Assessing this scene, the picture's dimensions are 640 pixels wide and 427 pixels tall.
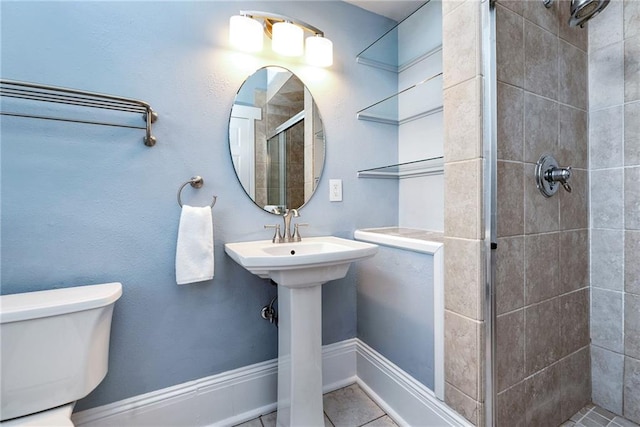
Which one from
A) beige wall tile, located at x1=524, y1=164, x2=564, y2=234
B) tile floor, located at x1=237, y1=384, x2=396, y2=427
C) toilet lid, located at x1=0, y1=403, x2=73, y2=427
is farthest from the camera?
tile floor, located at x1=237, y1=384, x2=396, y2=427

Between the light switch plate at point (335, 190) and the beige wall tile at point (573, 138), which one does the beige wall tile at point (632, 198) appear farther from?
the light switch plate at point (335, 190)

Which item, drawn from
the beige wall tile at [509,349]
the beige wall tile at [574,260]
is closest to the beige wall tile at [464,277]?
the beige wall tile at [509,349]

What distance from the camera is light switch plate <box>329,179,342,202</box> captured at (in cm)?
157

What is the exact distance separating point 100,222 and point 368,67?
5.24 ft

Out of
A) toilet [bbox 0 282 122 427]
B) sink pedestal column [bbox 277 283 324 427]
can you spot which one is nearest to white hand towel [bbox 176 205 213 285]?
toilet [bbox 0 282 122 427]

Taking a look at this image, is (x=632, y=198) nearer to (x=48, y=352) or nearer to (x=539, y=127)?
(x=539, y=127)

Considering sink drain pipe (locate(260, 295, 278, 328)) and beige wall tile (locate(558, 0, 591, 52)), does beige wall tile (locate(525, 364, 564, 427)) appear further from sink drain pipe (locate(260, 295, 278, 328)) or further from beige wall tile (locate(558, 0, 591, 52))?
beige wall tile (locate(558, 0, 591, 52))

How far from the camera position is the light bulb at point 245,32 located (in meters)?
1.27

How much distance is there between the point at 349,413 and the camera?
4.50ft

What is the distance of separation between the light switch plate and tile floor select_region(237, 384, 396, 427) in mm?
1078

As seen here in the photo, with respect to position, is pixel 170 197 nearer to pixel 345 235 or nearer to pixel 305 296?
pixel 305 296

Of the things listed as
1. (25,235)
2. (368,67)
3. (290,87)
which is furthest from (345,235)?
(25,235)

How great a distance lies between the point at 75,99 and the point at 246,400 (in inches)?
59.1

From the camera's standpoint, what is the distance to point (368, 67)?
1.67 meters
